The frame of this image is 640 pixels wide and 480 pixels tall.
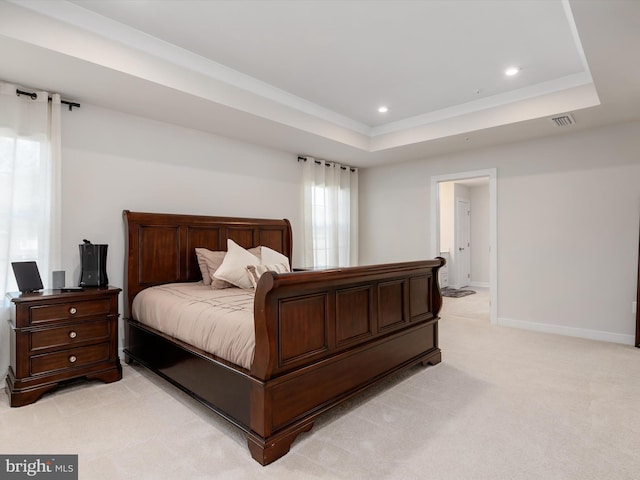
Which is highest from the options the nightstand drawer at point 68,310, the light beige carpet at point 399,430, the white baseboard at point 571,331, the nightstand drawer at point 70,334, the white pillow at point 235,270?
the white pillow at point 235,270

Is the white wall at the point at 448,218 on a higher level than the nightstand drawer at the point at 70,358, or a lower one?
higher

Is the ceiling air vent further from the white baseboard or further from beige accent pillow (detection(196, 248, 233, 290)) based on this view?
beige accent pillow (detection(196, 248, 233, 290))

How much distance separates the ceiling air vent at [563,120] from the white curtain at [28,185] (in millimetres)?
4799

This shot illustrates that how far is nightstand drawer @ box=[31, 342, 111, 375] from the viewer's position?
2551 millimetres

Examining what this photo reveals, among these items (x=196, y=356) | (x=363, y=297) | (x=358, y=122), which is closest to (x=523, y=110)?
(x=358, y=122)

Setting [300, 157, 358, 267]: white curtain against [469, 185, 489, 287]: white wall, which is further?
[469, 185, 489, 287]: white wall

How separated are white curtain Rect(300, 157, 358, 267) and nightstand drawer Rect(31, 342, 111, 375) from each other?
116 inches

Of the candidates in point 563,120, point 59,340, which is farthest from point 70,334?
point 563,120

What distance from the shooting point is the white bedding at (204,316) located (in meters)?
2.06

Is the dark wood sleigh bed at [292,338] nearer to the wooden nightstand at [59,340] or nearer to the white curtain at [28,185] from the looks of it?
the wooden nightstand at [59,340]

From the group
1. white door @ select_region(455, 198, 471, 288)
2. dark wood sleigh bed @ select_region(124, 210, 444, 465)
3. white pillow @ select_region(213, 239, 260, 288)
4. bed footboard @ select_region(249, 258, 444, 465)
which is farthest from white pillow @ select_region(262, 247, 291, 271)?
white door @ select_region(455, 198, 471, 288)

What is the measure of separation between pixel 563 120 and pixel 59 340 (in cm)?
511

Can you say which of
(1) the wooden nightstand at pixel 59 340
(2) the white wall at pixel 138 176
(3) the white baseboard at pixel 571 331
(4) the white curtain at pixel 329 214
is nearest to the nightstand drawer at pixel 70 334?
(1) the wooden nightstand at pixel 59 340

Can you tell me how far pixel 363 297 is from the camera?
2.55m
